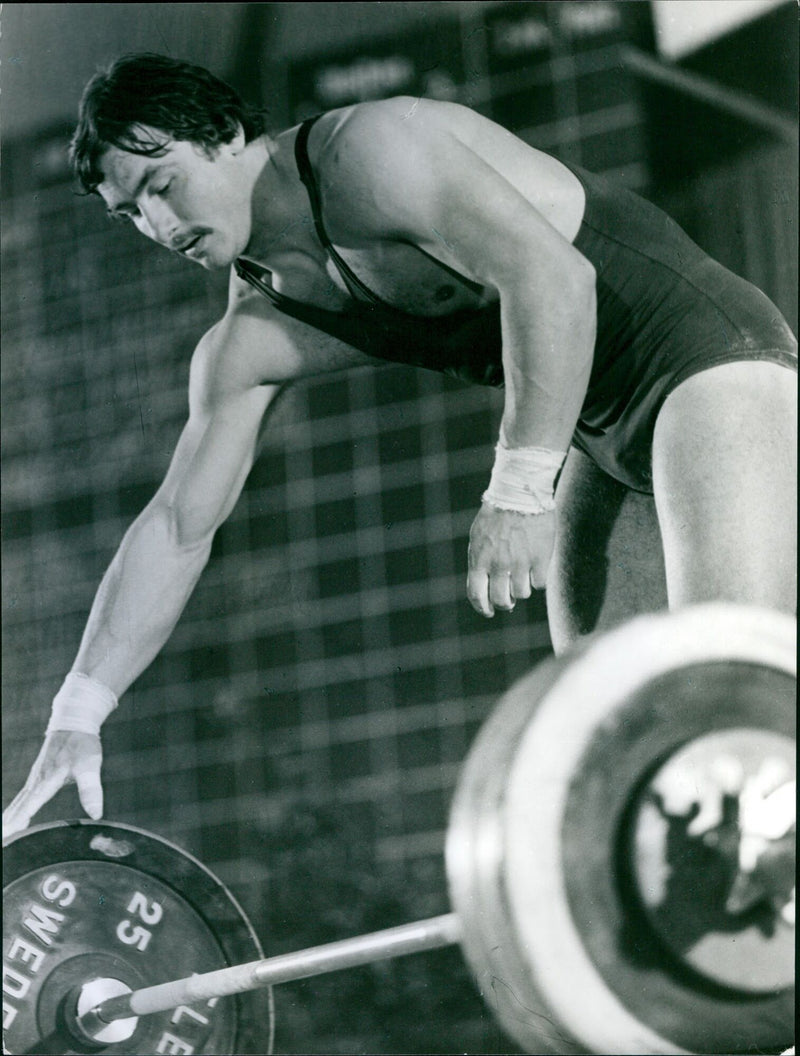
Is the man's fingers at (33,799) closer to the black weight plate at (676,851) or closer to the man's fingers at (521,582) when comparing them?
the man's fingers at (521,582)

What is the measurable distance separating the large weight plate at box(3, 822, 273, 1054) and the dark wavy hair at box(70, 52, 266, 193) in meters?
0.88

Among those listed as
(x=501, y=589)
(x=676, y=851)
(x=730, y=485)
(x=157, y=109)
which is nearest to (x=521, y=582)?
(x=501, y=589)

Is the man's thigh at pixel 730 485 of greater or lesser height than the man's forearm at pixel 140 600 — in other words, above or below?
above

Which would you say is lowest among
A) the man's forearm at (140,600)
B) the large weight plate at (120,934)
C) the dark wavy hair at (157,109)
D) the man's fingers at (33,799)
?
the large weight plate at (120,934)

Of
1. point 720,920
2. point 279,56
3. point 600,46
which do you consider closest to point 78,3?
point 279,56

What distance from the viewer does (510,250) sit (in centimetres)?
151

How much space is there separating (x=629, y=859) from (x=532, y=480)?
0.50 m

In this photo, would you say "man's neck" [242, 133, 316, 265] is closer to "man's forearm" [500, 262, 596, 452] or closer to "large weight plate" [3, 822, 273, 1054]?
"man's forearm" [500, 262, 596, 452]

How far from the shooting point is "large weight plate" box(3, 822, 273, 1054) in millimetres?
1571

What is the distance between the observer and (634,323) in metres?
1.53

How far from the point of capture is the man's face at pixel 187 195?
1.64m

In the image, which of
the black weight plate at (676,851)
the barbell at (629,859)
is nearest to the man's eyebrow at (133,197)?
the barbell at (629,859)

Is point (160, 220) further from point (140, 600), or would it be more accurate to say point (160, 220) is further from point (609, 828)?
point (609, 828)

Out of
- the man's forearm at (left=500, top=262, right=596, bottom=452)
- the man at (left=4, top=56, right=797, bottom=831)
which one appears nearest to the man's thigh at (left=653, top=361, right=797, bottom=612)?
the man at (left=4, top=56, right=797, bottom=831)
